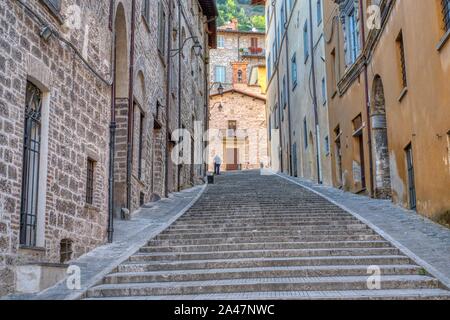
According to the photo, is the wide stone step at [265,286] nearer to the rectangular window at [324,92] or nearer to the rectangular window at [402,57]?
the rectangular window at [402,57]

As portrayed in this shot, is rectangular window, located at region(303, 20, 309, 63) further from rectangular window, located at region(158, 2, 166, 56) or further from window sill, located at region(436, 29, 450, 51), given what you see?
window sill, located at region(436, 29, 450, 51)

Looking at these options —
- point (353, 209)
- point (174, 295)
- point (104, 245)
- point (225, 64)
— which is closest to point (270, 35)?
point (225, 64)

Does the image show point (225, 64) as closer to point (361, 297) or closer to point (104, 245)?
point (104, 245)

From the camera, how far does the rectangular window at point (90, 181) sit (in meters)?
10.6

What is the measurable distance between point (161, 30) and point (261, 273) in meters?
12.6

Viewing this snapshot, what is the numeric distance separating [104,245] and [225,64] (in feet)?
150

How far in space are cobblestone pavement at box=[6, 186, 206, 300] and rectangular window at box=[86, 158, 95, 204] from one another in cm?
92

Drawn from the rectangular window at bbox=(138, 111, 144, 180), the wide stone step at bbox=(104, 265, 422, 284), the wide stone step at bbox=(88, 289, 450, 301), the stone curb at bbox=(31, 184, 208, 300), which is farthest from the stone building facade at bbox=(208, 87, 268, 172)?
the wide stone step at bbox=(88, 289, 450, 301)

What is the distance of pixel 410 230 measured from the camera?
10.9 metres

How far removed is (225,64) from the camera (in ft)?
181

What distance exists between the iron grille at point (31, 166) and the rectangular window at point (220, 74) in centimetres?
4682

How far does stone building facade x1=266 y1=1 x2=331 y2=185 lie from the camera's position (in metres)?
23.2

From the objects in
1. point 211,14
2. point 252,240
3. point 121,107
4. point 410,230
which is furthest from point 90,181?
point 211,14

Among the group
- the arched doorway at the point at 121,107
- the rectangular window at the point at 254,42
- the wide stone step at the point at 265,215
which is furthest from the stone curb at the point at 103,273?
the rectangular window at the point at 254,42
